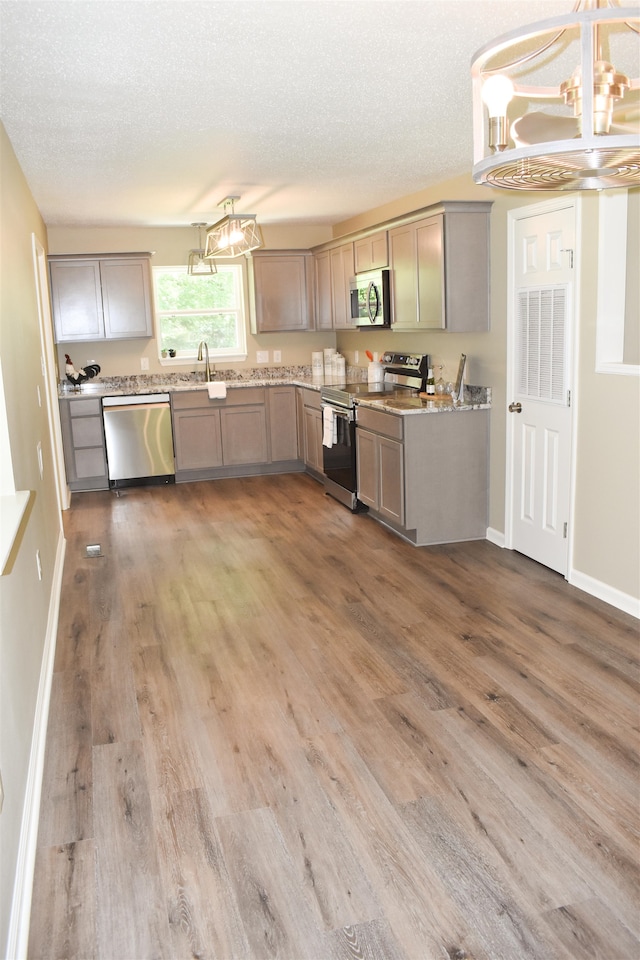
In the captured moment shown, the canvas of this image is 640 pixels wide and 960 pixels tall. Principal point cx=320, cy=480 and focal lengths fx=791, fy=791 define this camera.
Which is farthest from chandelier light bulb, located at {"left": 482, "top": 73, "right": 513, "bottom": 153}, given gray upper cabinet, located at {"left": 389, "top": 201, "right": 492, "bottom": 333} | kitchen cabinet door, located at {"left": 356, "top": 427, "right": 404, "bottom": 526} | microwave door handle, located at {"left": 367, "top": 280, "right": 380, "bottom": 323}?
microwave door handle, located at {"left": 367, "top": 280, "right": 380, "bottom": 323}

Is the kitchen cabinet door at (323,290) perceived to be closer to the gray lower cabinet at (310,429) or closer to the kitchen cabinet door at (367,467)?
the gray lower cabinet at (310,429)

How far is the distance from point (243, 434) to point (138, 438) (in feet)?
3.36

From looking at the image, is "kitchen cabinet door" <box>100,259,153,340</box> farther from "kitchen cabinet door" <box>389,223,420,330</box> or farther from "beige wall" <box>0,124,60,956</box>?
"kitchen cabinet door" <box>389,223,420,330</box>

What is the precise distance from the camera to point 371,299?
6242 millimetres

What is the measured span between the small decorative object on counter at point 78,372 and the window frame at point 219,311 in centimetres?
67

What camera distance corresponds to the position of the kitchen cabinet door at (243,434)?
777 centimetres

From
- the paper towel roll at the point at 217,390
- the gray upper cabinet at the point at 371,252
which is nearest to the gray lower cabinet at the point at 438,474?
the gray upper cabinet at the point at 371,252

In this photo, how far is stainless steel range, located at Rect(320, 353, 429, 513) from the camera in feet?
20.1

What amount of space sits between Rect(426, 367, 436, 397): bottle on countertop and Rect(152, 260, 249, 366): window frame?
2849mm

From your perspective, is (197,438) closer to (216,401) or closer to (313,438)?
(216,401)

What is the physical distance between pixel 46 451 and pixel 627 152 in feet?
14.4

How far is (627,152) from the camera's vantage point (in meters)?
1.53

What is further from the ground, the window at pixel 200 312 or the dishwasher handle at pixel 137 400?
the window at pixel 200 312

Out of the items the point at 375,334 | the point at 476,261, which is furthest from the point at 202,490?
the point at 476,261
